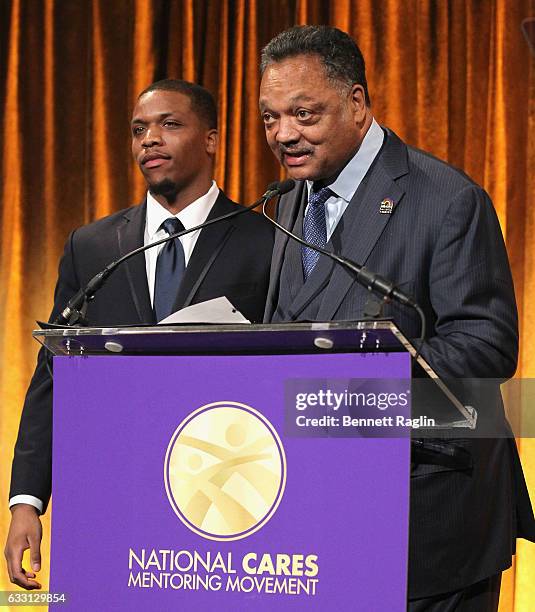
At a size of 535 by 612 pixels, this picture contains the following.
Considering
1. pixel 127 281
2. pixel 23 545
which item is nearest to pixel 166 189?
A: pixel 127 281

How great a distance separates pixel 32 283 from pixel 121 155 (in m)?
0.61

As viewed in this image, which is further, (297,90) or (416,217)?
(297,90)

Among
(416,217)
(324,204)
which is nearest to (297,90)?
(324,204)

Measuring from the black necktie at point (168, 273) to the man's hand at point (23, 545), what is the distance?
0.56m

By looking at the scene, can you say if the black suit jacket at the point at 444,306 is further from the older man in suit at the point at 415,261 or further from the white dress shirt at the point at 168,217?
the white dress shirt at the point at 168,217

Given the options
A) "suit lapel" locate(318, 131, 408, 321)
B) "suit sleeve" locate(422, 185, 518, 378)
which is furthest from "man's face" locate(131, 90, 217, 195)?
"suit sleeve" locate(422, 185, 518, 378)

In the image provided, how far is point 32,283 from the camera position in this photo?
4.16 meters

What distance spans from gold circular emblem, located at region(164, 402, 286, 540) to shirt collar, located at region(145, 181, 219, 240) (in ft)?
3.88

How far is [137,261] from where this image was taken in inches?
102

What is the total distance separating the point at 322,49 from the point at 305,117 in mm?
145

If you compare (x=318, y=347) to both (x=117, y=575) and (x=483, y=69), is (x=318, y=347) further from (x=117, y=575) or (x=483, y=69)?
(x=483, y=69)

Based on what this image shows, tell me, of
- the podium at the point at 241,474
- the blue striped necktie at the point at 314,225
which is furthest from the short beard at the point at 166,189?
the podium at the point at 241,474

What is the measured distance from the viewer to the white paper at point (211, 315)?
65.7 inches

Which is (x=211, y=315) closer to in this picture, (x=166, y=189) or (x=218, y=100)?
(x=166, y=189)
